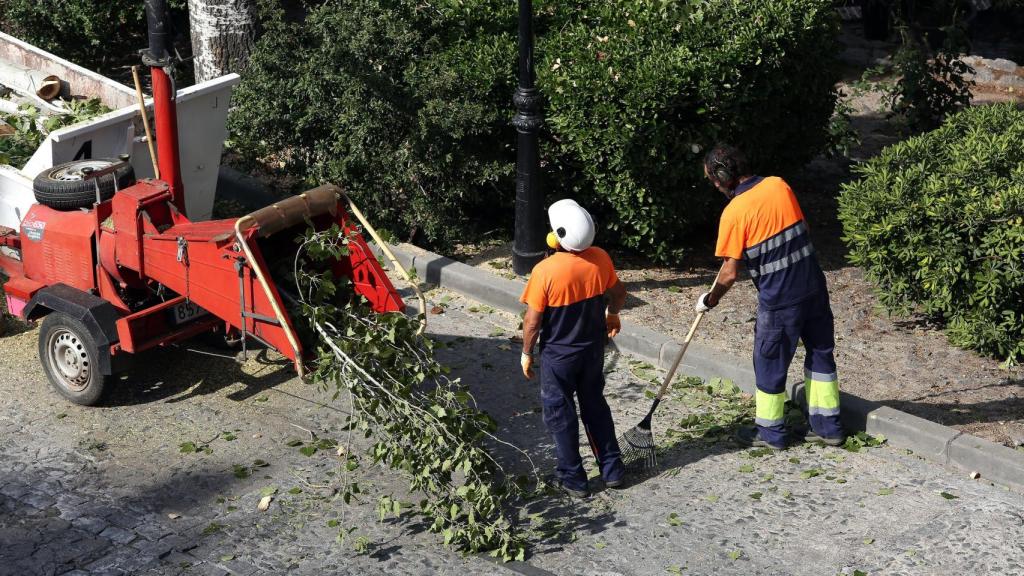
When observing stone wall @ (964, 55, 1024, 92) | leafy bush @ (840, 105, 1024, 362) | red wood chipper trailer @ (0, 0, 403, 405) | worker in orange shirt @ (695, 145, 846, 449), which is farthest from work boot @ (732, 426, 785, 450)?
stone wall @ (964, 55, 1024, 92)

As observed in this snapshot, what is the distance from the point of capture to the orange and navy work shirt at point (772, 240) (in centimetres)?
615

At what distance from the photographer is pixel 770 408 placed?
6414mm

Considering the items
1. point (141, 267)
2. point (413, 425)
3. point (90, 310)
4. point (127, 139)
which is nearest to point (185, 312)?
point (141, 267)

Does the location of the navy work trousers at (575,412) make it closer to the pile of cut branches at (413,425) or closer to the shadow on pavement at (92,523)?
the pile of cut branches at (413,425)

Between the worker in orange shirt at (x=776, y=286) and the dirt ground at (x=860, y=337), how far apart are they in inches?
29.4

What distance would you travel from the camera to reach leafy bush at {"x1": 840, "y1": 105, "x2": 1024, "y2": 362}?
23.9ft

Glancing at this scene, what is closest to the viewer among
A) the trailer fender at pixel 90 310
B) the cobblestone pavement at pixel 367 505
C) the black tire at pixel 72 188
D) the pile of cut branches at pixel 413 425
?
the cobblestone pavement at pixel 367 505

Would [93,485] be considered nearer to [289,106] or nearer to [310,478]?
[310,478]

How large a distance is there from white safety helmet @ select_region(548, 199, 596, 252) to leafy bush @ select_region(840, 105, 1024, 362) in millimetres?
2710

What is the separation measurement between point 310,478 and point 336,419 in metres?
0.67

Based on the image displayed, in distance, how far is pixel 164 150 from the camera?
782 centimetres

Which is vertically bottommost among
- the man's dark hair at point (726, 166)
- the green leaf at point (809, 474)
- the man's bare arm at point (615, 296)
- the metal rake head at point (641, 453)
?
the green leaf at point (809, 474)

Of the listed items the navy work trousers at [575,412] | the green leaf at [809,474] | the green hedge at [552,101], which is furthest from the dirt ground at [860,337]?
the navy work trousers at [575,412]

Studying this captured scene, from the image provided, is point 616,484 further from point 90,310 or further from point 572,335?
point 90,310
